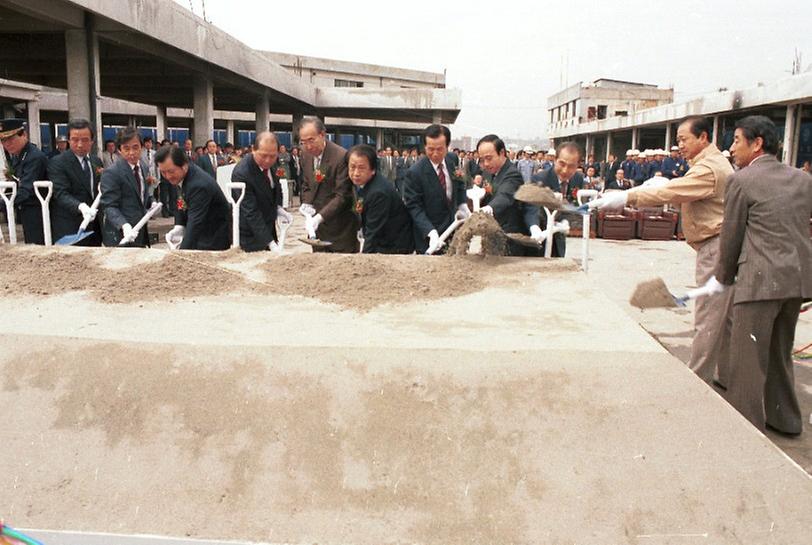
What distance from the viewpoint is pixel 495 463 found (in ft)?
6.98

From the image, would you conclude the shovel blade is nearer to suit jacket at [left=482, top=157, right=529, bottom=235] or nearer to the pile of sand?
the pile of sand

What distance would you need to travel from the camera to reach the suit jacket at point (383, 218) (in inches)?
175

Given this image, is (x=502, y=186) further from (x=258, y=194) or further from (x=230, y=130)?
(x=230, y=130)

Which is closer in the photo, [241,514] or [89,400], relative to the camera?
[241,514]

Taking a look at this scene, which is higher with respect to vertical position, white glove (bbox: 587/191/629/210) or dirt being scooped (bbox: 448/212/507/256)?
white glove (bbox: 587/191/629/210)

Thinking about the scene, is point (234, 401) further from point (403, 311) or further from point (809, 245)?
point (809, 245)

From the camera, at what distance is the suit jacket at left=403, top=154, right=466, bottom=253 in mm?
4516

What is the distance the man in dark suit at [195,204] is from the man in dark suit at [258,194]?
0.51 ft

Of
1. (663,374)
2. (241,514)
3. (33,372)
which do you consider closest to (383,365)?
(241,514)

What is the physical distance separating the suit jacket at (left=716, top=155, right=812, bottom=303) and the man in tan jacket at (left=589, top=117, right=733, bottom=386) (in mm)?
417

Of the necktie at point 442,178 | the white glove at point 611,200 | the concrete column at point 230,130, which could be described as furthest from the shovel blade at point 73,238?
the concrete column at point 230,130

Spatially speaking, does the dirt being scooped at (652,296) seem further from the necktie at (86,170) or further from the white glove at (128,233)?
the necktie at (86,170)

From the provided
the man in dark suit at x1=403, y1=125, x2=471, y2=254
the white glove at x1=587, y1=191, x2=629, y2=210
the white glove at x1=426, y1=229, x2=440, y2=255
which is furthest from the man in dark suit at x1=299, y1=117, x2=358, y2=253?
the white glove at x1=587, y1=191, x2=629, y2=210

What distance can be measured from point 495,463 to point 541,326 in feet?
2.33
